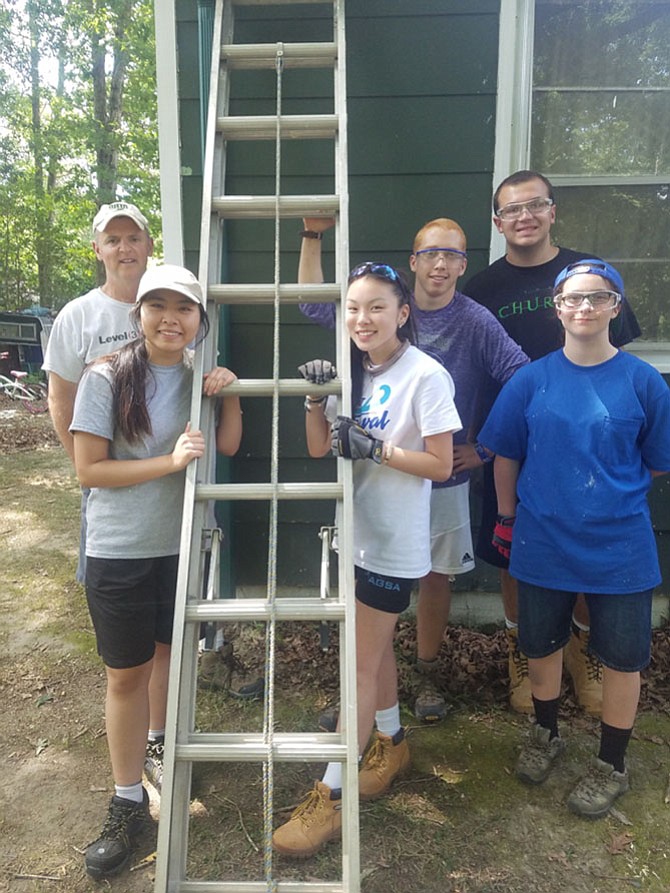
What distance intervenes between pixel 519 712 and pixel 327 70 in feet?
8.81

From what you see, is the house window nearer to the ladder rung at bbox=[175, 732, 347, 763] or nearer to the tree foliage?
the ladder rung at bbox=[175, 732, 347, 763]

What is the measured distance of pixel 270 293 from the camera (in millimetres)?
1885

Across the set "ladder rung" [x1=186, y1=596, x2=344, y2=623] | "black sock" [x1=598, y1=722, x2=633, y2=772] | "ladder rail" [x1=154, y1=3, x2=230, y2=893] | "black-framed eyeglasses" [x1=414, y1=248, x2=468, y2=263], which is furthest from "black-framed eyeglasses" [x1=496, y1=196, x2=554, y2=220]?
"black sock" [x1=598, y1=722, x2=633, y2=772]

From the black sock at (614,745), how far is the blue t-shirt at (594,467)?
1.57 ft

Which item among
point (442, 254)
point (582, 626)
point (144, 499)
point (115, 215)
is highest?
point (115, 215)

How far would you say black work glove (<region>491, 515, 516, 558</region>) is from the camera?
2.16 meters

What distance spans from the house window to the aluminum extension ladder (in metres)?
1.02

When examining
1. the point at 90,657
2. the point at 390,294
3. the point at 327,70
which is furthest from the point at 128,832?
the point at 327,70

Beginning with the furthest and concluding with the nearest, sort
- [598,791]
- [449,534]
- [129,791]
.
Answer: [449,534], [598,791], [129,791]

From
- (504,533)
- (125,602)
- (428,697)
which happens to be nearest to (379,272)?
(504,533)

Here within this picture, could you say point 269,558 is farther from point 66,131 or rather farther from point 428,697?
point 66,131

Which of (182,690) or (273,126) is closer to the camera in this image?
(182,690)

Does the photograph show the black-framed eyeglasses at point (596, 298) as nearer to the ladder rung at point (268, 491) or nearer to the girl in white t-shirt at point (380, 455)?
the girl in white t-shirt at point (380, 455)

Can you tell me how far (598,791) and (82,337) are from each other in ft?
6.94
